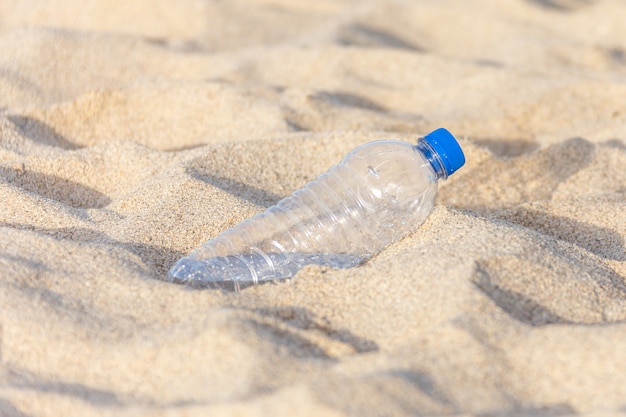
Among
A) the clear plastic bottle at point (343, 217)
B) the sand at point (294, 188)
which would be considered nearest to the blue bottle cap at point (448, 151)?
the clear plastic bottle at point (343, 217)

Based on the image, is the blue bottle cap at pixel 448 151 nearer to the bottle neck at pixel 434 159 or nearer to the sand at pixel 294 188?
the bottle neck at pixel 434 159

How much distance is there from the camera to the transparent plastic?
2.04 meters

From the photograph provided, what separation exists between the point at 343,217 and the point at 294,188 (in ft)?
1.04

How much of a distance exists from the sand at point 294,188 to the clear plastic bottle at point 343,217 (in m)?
0.11

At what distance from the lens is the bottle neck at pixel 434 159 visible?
2.18m

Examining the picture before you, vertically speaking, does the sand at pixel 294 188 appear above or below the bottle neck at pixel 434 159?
below

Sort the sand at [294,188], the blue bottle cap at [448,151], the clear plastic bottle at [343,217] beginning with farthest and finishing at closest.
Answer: the blue bottle cap at [448,151] < the clear plastic bottle at [343,217] < the sand at [294,188]

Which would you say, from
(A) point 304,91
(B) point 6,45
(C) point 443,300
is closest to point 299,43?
(A) point 304,91

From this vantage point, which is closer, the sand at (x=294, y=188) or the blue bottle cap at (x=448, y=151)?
the sand at (x=294, y=188)

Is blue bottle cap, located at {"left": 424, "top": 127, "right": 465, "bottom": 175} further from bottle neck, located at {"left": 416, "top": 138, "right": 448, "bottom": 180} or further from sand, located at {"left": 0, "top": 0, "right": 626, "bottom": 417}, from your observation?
sand, located at {"left": 0, "top": 0, "right": 626, "bottom": 417}

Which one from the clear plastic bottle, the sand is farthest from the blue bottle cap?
the sand

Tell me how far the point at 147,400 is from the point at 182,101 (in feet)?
6.03

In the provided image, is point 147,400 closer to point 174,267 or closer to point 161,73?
point 174,267

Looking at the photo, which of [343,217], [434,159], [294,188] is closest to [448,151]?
[434,159]
